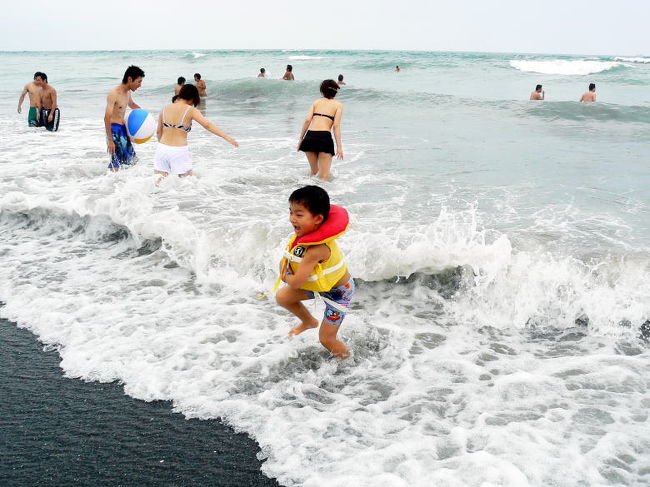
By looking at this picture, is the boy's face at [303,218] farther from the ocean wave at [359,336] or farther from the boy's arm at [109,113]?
the boy's arm at [109,113]

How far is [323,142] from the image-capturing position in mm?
8164

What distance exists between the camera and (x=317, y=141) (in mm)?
8172

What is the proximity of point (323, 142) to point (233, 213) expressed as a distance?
2113 millimetres

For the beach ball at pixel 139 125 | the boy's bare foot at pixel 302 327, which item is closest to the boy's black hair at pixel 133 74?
the beach ball at pixel 139 125

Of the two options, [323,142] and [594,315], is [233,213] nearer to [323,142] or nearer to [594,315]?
[323,142]

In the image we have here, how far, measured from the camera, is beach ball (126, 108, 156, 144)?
7922 mm

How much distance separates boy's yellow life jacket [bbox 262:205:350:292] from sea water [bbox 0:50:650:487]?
63 cm

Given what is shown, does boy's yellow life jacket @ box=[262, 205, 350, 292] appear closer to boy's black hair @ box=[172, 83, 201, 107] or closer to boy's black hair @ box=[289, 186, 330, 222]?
boy's black hair @ box=[289, 186, 330, 222]

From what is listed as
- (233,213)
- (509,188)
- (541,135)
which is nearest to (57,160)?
(233,213)

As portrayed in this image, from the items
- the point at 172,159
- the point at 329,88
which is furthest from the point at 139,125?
the point at 329,88

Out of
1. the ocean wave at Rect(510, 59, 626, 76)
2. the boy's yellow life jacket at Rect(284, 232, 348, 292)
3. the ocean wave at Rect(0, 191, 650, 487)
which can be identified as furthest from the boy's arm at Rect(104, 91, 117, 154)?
the ocean wave at Rect(510, 59, 626, 76)

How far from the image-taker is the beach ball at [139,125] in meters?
7.92

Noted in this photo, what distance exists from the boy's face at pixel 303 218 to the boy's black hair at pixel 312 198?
2 centimetres

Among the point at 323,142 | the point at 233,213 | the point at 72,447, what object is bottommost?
the point at 72,447
